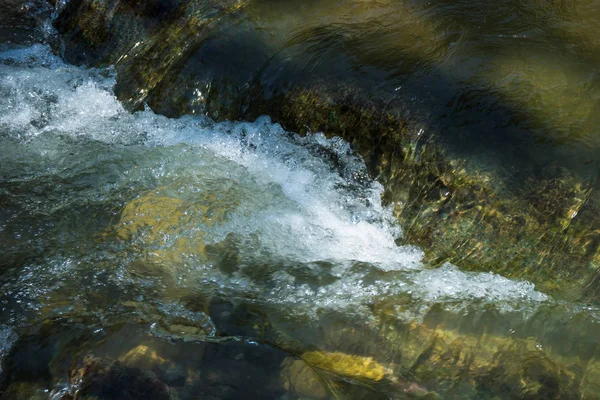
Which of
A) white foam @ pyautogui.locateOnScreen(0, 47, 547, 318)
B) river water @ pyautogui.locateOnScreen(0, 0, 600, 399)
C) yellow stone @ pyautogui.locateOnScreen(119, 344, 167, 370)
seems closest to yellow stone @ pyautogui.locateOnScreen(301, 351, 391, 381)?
river water @ pyautogui.locateOnScreen(0, 0, 600, 399)

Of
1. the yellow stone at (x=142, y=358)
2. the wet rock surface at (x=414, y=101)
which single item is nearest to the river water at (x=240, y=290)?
the yellow stone at (x=142, y=358)

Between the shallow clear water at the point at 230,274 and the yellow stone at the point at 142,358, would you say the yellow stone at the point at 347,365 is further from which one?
the yellow stone at the point at 142,358

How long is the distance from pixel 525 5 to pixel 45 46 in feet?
12.0

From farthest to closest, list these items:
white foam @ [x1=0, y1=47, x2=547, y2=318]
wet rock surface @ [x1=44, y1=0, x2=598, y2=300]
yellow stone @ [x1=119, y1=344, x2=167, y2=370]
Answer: white foam @ [x1=0, y1=47, x2=547, y2=318] → wet rock surface @ [x1=44, y1=0, x2=598, y2=300] → yellow stone @ [x1=119, y1=344, x2=167, y2=370]

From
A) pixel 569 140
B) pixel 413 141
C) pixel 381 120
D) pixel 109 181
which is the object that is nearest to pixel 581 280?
pixel 569 140

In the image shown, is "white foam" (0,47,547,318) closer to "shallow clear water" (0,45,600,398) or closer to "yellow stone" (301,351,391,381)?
"shallow clear water" (0,45,600,398)

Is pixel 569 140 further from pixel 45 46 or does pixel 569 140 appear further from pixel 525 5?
pixel 45 46

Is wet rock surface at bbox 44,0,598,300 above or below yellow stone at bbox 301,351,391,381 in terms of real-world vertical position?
above

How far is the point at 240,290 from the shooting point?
3221 millimetres

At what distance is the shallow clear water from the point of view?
2.80 m

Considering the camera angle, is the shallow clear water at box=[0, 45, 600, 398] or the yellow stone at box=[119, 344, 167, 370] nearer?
the yellow stone at box=[119, 344, 167, 370]

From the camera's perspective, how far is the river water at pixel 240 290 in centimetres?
268

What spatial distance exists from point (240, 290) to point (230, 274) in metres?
0.12

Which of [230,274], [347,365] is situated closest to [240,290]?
[230,274]
